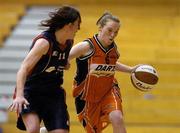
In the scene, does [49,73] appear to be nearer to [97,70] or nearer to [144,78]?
[97,70]

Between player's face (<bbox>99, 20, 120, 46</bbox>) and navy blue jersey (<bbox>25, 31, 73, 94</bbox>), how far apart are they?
0.47 m

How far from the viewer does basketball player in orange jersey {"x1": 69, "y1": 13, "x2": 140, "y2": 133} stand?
4.16 metres

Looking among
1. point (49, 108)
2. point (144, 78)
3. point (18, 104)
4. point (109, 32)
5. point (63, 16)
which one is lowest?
point (144, 78)

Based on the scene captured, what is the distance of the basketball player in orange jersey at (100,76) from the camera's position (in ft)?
13.6

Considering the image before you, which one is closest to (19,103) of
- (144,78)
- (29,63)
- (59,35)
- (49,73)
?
(29,63)

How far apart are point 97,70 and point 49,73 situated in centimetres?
65

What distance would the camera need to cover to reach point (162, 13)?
10109mm

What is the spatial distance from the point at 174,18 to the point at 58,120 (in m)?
6.34

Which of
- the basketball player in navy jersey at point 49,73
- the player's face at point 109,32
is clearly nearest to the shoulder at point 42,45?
the basketball player in navy jersey at point 49,73

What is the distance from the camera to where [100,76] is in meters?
4.30

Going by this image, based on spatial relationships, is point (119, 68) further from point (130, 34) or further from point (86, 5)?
point (86, 5)

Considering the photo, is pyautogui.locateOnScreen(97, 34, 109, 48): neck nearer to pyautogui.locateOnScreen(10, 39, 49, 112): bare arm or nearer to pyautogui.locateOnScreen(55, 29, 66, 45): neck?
pyautogui.locateOnScreen(55, 29, 66, 45): neck

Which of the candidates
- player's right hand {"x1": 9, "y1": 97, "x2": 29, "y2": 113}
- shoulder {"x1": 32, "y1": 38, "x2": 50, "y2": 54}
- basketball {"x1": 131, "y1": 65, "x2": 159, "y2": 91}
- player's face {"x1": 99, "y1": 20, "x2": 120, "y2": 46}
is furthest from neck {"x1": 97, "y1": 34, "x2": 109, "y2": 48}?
player's right hand {"x1": 9, "y1": 97, "x2": 29, "y2": 113}

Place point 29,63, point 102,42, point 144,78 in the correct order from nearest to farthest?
point 29,63 → point 102,42 → point 144,78
